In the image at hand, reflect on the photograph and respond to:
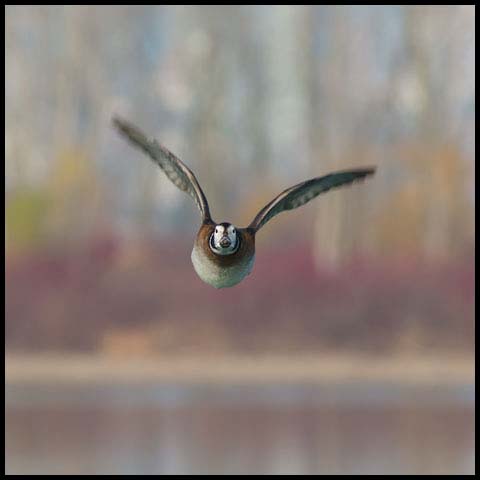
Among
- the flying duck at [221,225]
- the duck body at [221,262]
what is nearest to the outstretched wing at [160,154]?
the flying duck at [221,225]

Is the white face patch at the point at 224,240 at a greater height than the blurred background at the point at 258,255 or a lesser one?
lesser

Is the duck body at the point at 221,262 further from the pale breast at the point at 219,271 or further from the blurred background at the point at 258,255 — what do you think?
the blurred background at the point at 258,255

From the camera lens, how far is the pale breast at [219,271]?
3.64 metres

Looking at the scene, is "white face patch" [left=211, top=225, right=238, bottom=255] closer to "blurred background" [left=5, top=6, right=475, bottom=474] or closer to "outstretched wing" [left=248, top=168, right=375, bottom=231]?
"outstretched wing" [left=248, top=168, right=375, bottom=231]

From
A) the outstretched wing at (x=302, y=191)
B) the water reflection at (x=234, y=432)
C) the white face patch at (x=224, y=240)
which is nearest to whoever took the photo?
the white face patch at (x=224, y=240)

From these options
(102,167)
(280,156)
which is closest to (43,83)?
(102,167)

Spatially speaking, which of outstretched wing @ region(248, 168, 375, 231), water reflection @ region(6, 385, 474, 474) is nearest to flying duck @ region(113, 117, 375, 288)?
outstretched wing @ region(248, 168, 375, 231)

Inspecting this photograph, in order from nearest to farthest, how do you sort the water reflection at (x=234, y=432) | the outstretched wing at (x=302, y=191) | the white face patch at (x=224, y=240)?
the white face patch at (x=224, y=240) < the outstretched wing at (x=302, y=191) < the water reflection at (x=234, y=432)

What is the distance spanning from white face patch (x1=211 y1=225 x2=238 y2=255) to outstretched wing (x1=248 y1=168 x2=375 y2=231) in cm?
18

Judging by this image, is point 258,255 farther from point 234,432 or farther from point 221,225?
point 221,225

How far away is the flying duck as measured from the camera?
3.65 m

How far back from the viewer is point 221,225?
3682 millimetres

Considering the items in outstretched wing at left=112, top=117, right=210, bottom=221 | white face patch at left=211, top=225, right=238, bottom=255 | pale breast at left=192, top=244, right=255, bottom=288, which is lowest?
pale breast at left=192, top=244, right=255, bottom=288

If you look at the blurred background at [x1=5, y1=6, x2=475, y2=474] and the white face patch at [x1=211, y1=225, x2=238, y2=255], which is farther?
the blurred background at [x1=5, y1=6, x2=475, y2=474]
